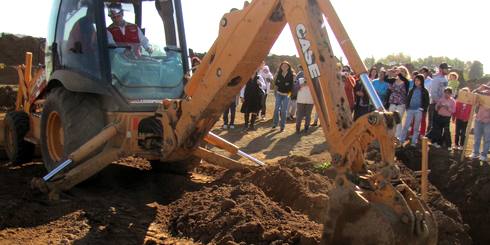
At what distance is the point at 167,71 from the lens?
23.4 ft

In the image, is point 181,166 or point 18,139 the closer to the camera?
point 181,166

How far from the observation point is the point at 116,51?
6.77 m

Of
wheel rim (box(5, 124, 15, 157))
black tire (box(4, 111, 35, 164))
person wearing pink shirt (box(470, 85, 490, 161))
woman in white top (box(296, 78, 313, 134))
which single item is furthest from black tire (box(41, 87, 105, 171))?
woman in white top (box(296, 78, 313, 134))

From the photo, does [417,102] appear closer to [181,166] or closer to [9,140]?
[181,166]

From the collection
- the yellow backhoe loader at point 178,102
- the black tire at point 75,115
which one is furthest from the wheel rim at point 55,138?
the black tire at point 75,115

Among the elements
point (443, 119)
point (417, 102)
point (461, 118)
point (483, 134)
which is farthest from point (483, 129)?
point (417, 102)

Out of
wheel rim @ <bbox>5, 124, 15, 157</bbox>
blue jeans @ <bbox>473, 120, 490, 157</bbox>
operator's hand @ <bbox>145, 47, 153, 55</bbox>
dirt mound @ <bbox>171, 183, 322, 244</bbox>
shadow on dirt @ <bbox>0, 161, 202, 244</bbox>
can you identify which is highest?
operator's hand @ <bbox>145, 47, 153, 55</bbox>

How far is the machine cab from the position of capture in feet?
21.8

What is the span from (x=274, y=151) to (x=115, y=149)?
510cm

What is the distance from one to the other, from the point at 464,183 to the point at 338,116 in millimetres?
5006

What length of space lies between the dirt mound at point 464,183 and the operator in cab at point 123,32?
172 inches

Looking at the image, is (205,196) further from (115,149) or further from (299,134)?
(299,134)

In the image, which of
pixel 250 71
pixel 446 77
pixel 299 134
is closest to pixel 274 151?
pixel 299 134

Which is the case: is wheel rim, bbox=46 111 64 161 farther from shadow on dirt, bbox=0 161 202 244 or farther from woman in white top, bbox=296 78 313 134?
woman in white top, bbox=296 78 313 134
